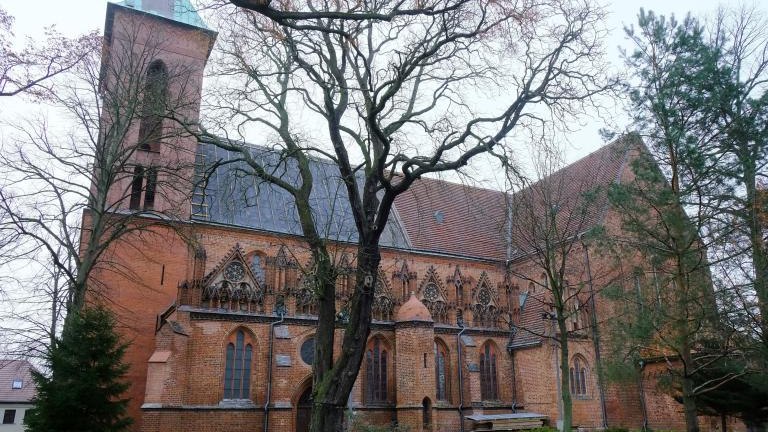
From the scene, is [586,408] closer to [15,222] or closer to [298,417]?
[298,417]

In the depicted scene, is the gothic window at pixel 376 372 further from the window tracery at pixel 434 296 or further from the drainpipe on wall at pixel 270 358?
the drainpipe on wall at pixel 270 358

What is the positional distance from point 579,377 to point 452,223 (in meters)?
9.40

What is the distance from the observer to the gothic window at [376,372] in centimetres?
2211

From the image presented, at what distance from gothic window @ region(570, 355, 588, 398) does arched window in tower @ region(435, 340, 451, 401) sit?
4.85 meters

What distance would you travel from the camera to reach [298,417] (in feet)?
67.4

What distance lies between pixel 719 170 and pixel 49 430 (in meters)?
15.5

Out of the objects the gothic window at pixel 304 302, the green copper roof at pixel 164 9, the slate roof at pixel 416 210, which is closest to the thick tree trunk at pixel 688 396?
the slate roof at pixel 416 210

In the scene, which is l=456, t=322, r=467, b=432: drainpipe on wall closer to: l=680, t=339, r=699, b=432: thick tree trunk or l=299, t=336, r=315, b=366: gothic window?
l=299, t=336, r=315, b=366: gothic window

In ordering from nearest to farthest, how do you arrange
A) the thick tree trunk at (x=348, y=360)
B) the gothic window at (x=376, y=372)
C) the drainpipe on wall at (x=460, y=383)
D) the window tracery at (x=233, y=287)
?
1. the thick tree trunk at (x=348, y=360)
2. the window tracery at (x=233, y=287)
3. the gothic window at (x=376, y=372)
4. the drainpipe on wall at (x=460, y=383)

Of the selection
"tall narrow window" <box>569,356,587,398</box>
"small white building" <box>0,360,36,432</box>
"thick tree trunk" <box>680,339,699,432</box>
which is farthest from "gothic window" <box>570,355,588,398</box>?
"small white building" <box>0,360,36,432</box>

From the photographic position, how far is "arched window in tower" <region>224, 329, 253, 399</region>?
19969mm

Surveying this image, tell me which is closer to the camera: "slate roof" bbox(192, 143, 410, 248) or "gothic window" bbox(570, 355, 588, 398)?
"slate roof" bbox(192, 143, 410, 248)

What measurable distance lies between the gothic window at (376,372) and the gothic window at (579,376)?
24.2 feet

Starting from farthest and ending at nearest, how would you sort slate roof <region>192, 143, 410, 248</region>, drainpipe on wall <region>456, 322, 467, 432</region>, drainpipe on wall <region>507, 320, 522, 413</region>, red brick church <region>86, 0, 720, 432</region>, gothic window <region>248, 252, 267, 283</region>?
drainpipe on wall <region>507, 320, 522, 413</region> < slate roof <region>192, 143, 410, 248</region> < drainpipe on wall <region>456, 322, 467, 432</region> < gothic window <region>248, 252, 267, 283</region> < red brick church <region>86, 0, 720, 432</region>
